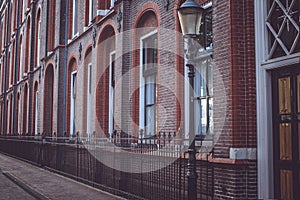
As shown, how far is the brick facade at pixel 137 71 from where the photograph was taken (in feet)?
27.1

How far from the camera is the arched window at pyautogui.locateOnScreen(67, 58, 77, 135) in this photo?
2042 centimetres

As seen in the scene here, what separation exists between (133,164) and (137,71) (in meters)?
3.29

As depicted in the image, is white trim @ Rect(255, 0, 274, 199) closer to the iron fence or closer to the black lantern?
the iron fence

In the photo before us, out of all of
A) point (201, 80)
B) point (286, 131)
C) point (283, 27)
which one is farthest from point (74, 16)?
point (286, 131)

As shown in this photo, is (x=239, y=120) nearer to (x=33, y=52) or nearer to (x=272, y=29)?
(x=272, y=29)

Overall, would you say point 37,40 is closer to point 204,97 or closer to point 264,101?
point 204,97

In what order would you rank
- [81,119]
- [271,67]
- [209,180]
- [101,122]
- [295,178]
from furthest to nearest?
[81,119], [101,122], [209,180], [271,67], [295,178]

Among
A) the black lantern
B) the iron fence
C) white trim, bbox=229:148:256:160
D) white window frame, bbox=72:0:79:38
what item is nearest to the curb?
the iron fence

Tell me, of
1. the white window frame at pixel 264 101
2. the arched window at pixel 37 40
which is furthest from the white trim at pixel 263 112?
the arched window at pixel 37 40

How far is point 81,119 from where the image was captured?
1878 cm

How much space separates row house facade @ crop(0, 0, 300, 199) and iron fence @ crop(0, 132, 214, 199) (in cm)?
48

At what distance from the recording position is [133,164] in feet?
37.0

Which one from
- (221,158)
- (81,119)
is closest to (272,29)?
(221,158)

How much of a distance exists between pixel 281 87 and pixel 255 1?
5.84 feet
